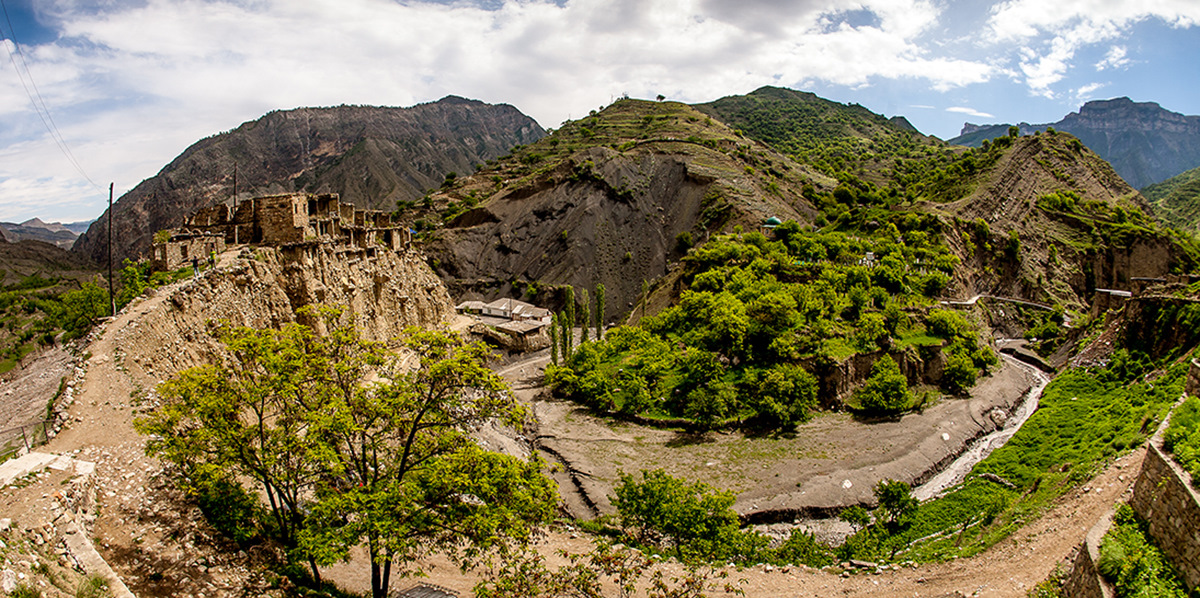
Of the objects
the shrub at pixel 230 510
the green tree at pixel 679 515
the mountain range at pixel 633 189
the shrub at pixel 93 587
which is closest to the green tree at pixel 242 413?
the shrub at pixel 230 510

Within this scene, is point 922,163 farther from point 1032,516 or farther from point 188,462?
point 188,462

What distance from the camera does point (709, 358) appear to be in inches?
1515

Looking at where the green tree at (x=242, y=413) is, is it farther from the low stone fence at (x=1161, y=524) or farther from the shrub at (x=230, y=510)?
the low stone fence at (x=1161, y=524)

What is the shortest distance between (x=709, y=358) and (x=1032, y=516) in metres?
19.9

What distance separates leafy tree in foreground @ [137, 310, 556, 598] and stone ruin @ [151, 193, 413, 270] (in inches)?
515

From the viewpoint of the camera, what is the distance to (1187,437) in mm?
14484

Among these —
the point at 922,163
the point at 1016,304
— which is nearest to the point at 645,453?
the point at 1016,304

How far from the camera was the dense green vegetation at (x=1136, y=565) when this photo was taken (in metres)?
11.9

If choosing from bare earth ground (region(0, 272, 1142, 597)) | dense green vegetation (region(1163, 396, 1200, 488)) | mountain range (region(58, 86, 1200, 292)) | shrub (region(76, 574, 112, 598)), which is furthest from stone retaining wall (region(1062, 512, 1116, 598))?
mountain range (region(58, 86, 1200, 292))

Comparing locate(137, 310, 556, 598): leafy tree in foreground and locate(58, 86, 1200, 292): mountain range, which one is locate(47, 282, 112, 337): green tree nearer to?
locate(58, 86, 1200, 292): mountain range

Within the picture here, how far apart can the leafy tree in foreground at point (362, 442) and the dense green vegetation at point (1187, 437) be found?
45.3ft

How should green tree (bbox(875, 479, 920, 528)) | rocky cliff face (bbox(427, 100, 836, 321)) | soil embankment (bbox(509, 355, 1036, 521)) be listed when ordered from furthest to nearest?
rocky cliff face (bbox(427, 100, 836, 321))
soil embankment (bbox(509, 355, 1036, 521))
green tree (bbox(875, 479, 920, 528))

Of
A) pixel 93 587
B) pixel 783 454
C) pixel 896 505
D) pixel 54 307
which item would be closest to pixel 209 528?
pixel 93 587

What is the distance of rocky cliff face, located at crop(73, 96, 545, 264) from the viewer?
12269cm
